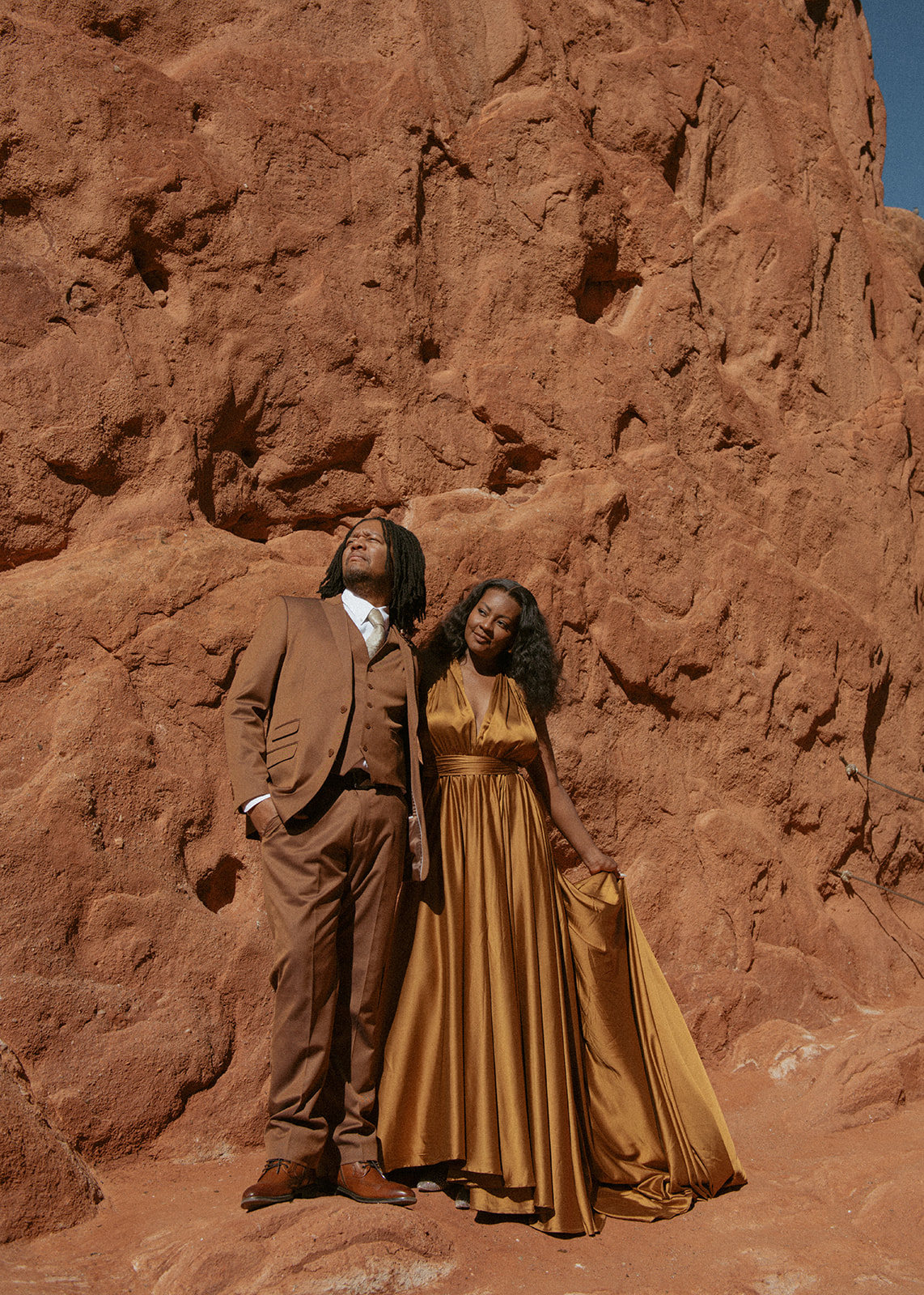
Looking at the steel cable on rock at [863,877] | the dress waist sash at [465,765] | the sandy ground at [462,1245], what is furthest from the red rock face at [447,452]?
the dress waist sash at [465,765]

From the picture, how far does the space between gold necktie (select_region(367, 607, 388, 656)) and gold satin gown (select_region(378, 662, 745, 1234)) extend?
311mm

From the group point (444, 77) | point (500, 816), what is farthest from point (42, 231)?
point (500, 816)

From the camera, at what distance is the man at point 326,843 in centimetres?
289

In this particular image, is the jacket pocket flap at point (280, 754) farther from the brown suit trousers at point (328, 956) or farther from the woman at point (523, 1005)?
the woman at point (523, 1005)

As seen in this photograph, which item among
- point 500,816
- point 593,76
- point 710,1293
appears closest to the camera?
point 710,1293

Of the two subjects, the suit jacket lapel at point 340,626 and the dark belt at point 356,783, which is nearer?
the dark belt at point 356,783

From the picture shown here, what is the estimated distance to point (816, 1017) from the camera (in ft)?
13.8

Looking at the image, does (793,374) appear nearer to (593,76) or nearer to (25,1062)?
(593,76)

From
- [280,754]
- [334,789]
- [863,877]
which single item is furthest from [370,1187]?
[863,877]

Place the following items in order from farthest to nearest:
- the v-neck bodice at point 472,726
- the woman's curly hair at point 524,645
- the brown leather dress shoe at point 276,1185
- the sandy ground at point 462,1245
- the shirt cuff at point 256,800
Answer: the woman's curly hair at point 524,645
the v-neck bodice at point 472,726
the shirt cuff at point 256,800
the brown leather dress shoe at point 276,1185
the sandy ground at point 462,1245

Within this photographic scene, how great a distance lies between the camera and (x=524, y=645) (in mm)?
3662

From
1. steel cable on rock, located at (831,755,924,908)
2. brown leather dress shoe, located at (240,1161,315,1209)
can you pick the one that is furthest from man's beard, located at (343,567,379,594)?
steel cable on rock, located at (831,755,924,908)

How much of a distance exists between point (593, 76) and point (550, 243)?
3.18 feet

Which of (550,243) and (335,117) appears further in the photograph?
(550,243)
